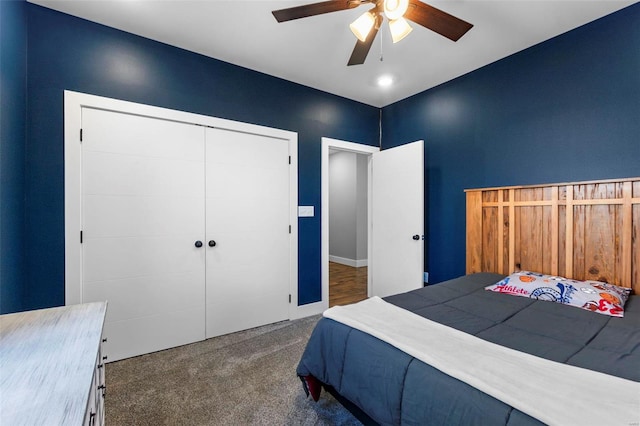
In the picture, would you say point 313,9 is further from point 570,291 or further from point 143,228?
point 570,291

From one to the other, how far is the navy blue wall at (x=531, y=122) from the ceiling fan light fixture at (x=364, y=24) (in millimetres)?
1788

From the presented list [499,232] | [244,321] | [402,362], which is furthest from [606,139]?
[244,321]

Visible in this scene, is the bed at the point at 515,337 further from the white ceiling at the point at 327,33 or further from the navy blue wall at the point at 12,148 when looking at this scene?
the navy blue wall at the point at 12,148

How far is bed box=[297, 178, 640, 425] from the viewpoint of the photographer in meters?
0.89

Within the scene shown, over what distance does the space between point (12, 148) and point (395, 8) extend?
2.40 meters

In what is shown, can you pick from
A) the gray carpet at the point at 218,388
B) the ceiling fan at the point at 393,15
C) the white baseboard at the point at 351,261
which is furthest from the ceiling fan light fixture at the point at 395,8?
the white baseboard at the point at 351,261

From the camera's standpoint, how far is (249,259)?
2.86m

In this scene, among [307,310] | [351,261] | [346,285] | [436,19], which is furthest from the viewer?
[351,261]

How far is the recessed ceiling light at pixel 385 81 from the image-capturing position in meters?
3.04

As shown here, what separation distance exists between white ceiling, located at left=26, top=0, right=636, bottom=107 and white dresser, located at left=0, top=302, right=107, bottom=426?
2.08 metres

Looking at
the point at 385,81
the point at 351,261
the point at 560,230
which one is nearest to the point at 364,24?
the point at 385,81

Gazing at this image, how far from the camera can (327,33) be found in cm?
229

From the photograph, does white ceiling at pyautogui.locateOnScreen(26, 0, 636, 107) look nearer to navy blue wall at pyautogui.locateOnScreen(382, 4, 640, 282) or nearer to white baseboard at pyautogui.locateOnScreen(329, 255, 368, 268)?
navy blue wall at pyautogui.locateOnScreen(382, 4, 640, 282)

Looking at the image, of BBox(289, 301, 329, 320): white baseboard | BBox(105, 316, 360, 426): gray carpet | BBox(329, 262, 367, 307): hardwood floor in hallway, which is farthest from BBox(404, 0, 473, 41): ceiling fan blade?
BBox(329, 262, 367, 307): hardwood floor in hallway
